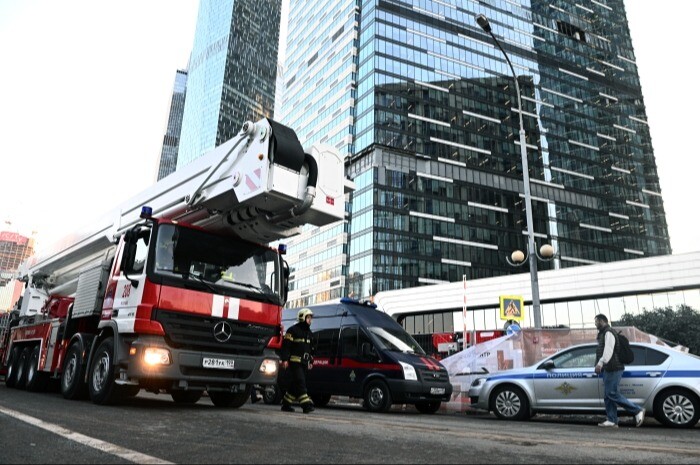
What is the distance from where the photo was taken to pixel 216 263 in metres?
6.96

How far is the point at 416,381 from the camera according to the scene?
30.0 feet

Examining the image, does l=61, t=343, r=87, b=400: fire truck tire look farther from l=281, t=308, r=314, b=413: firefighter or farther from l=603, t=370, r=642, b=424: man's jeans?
l=603, t=370, r=642, b=424: man's jeans

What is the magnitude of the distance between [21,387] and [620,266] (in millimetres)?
46997

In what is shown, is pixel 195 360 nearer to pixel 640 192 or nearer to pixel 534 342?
pixel 534 342

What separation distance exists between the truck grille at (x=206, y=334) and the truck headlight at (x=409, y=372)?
3281 millimetres

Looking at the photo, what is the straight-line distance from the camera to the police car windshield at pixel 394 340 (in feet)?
32.3

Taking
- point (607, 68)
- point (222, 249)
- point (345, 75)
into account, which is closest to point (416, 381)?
point (222, 249)

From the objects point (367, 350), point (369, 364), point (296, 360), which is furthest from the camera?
point (367, 350)

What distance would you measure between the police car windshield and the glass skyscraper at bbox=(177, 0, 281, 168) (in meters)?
131

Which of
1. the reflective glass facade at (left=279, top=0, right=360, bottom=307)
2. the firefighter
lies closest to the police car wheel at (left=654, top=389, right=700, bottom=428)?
the firefighter

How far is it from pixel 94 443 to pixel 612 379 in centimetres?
699

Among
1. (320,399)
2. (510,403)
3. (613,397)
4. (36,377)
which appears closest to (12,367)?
(36,377)

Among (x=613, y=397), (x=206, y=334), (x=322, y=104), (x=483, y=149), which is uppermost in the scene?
(x=322, y=104)

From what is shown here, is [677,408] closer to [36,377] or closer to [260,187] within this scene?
[260,187]
